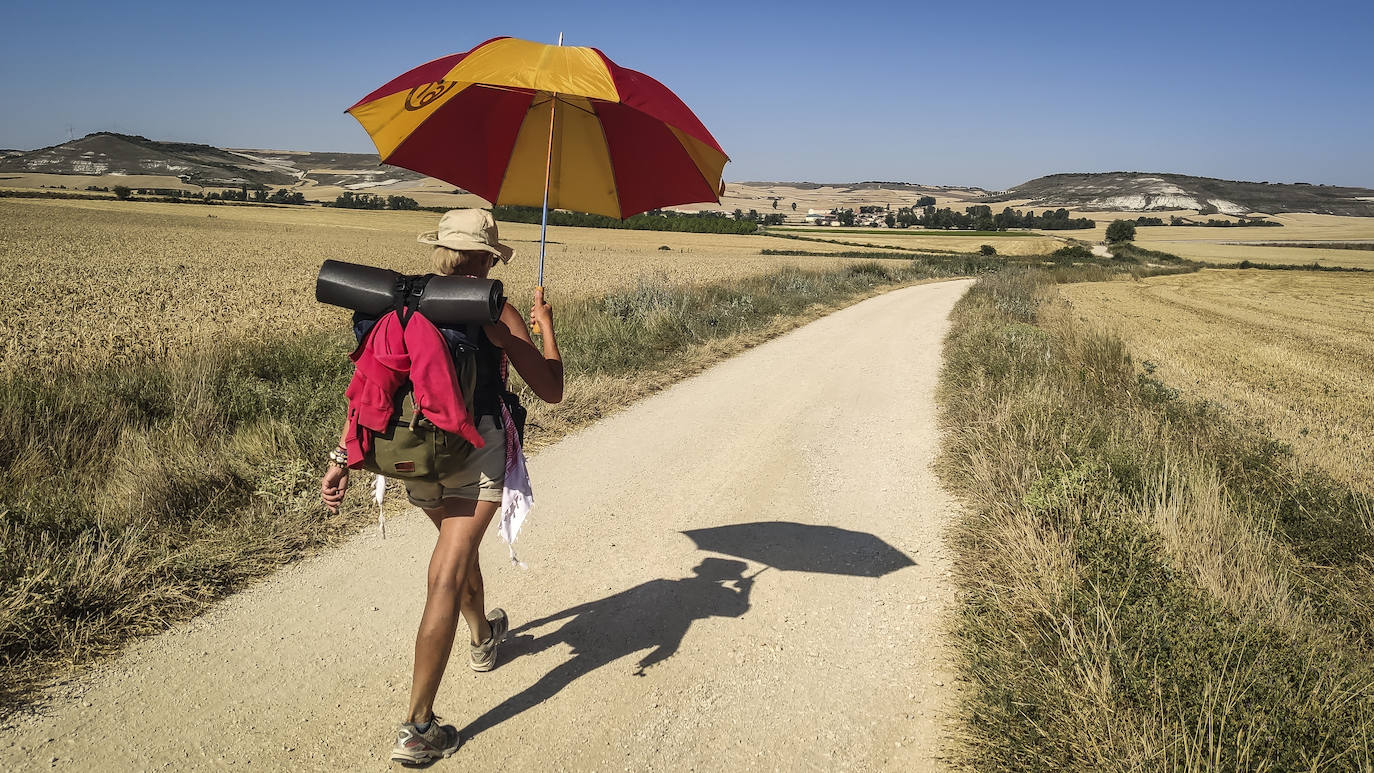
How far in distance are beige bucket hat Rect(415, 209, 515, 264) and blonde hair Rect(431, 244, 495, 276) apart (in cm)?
3

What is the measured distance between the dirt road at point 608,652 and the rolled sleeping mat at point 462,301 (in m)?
1.67

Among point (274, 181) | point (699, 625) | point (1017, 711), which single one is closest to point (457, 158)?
point (699, 625)

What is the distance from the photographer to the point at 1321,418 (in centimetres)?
956

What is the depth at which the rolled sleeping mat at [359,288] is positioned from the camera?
93.9 inches

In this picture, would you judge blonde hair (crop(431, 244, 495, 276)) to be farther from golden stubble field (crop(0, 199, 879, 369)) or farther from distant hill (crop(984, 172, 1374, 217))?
distant hill (crop(984, 172, 1374, 217))

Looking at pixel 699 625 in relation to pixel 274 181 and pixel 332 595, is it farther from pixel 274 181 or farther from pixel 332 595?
pixel 274 181

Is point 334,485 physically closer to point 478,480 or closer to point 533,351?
point 478,480

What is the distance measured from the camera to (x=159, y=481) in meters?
4.37

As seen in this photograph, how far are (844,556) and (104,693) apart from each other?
372 cm

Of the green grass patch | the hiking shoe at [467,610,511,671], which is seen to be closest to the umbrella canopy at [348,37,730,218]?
the hiking shoe at [467,610,511,671]

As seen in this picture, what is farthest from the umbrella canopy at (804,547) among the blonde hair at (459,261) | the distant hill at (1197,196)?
the distant hill at (1197,196)

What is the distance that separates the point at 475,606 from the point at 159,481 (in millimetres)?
2644

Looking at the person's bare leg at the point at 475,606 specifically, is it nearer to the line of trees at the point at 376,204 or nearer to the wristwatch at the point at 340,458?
the wristwatch at the point at 340,458

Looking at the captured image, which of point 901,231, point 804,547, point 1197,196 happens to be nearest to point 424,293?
point 804,547
